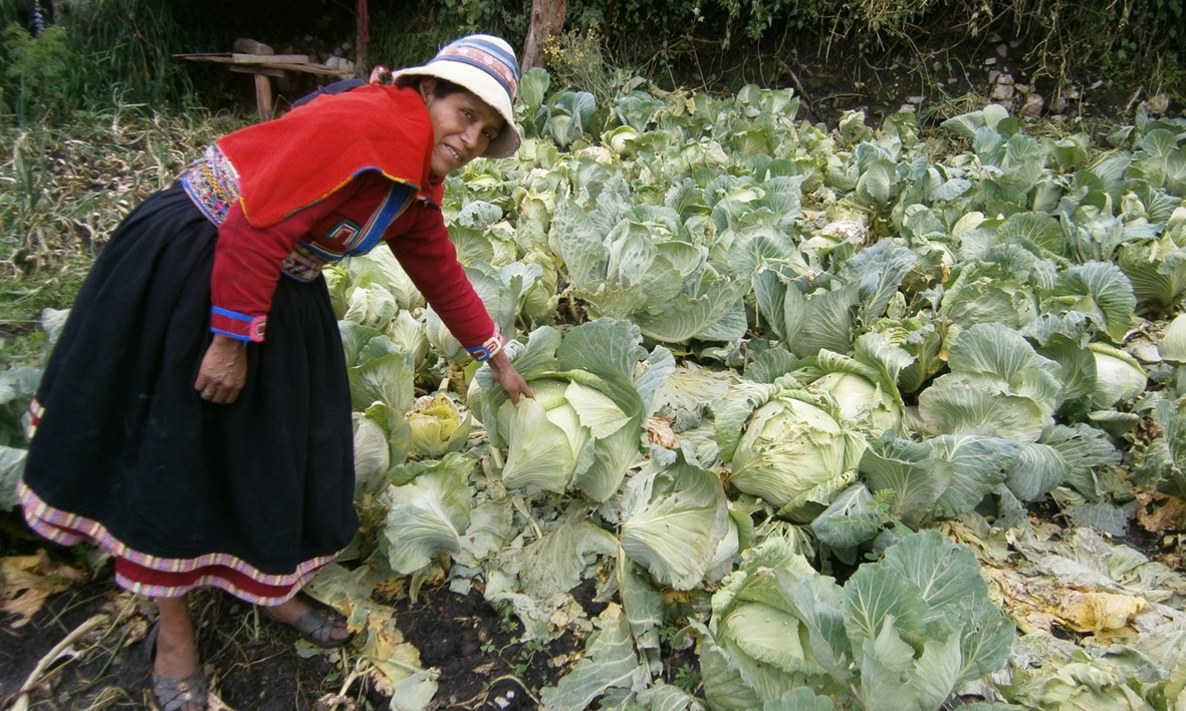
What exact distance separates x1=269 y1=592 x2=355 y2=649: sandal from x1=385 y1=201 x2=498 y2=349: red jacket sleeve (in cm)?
75

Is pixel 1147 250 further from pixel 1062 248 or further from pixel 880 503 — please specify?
pixel 880 503

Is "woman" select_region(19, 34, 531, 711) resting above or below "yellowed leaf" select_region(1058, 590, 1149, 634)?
above

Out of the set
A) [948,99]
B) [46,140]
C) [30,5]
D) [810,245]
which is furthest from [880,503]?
[30,5]

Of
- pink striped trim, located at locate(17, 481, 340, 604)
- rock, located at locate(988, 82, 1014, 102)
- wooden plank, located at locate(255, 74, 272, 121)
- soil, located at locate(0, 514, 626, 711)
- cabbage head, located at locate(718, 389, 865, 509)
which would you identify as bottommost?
wooden plank, located at locate(255, 74, 272, 121)

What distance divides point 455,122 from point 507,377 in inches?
27.8

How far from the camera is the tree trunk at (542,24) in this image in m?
7.04

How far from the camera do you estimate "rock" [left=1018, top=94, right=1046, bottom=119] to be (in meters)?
7.10

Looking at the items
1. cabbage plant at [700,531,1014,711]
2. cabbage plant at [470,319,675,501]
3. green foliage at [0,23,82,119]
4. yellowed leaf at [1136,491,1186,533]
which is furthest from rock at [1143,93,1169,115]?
green foliage at [0,23,82,119]

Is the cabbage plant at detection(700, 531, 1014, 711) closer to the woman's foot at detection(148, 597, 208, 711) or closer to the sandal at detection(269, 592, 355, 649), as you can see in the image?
the sandal at detection(269, 592, 355, 649)

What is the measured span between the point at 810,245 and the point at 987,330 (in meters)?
1.20

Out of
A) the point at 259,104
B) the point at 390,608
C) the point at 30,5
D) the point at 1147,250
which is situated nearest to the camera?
the point at 390,608

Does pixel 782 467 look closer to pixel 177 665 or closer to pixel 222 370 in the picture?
pixel 222 370

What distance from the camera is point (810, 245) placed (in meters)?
3.52

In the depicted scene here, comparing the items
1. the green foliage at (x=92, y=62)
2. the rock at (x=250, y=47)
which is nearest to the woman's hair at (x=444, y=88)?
the green foliage at (x=92, y=62)
